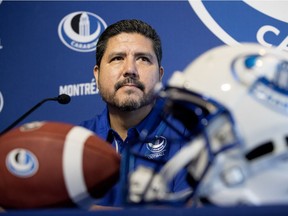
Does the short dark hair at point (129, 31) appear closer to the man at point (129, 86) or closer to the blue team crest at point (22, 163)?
the man at point (129, 86)

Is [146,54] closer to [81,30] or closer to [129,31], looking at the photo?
[129,31]

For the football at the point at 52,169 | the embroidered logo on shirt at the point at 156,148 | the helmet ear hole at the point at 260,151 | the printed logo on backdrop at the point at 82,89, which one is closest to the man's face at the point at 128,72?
the embroidered logo on shirt at the point at 156,148

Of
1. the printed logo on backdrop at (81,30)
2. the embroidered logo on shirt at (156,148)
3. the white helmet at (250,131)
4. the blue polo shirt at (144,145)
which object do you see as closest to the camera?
the white helmet at (250,131)

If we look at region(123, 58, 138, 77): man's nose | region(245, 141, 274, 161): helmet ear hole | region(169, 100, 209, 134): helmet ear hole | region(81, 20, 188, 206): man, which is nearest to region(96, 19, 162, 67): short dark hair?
region(81, 20, 188, 206): man

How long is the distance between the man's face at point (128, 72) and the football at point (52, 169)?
18.8 inches

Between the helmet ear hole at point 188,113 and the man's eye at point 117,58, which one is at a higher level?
the helmet ear hole at point 188,113

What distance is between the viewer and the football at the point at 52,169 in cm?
73

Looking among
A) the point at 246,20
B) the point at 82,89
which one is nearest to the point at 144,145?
the point at 82,89

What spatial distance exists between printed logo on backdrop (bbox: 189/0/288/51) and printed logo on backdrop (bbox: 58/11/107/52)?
1.04 feet

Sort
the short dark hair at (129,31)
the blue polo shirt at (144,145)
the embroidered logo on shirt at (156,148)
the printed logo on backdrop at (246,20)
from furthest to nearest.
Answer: the printed logo on backdrop at (246,20) → the short dark hair at (129,31) → the embroidered logo on shirt at (156,148) → the blue polo shirt at (144,145)

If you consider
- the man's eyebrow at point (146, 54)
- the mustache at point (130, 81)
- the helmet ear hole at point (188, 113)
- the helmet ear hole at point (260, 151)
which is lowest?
the mustache at point (130, 81)

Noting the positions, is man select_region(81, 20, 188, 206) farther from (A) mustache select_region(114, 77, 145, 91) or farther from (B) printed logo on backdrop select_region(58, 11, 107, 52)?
(B) printed logo on backdrop select_region(58, 11, 107, 52)

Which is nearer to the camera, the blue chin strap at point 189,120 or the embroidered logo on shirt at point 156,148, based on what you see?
the blue chin strap at point 189,120

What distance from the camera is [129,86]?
49.2 inches
